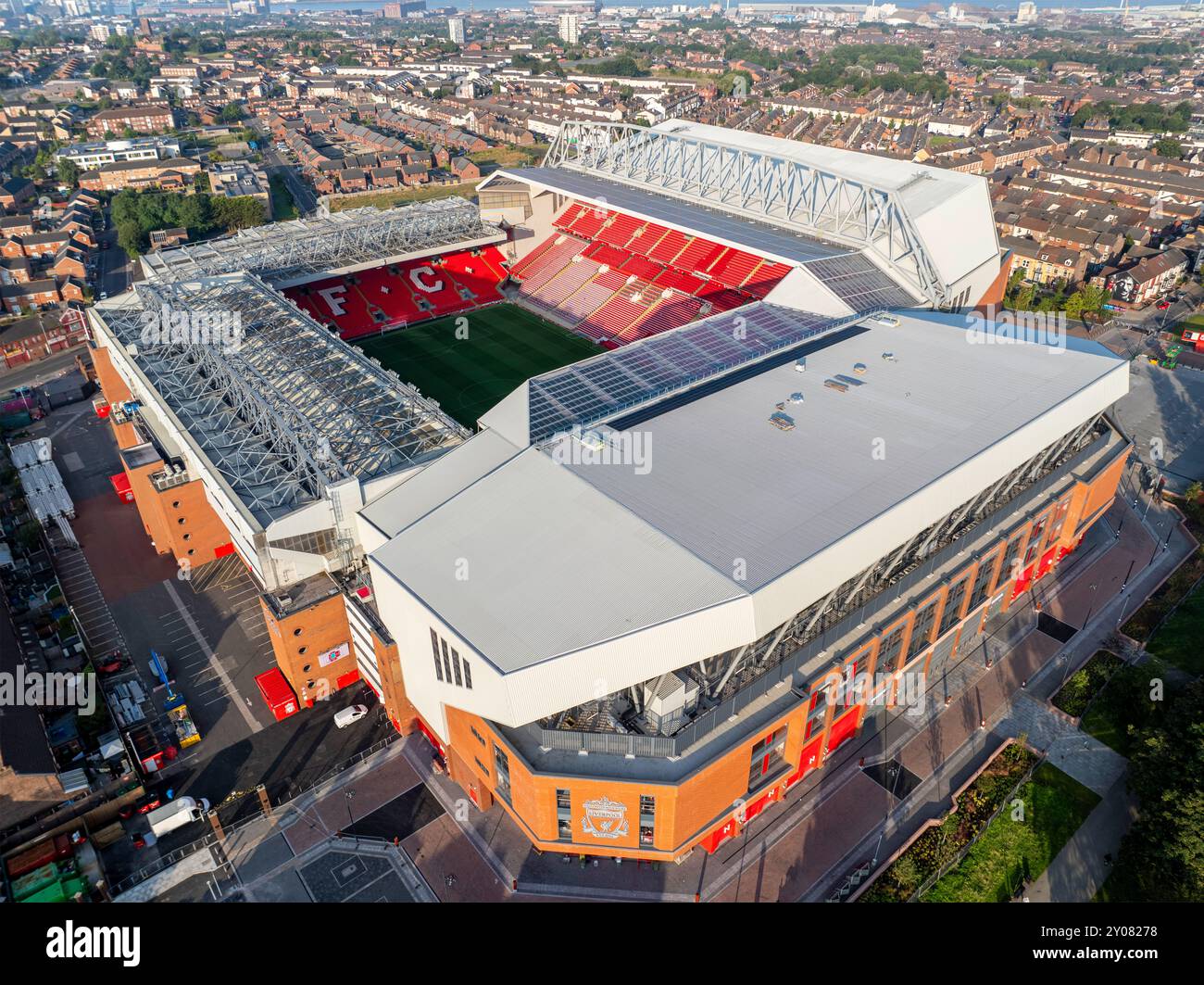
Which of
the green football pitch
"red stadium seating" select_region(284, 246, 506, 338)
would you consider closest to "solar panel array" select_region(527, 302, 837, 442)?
the green football pitch

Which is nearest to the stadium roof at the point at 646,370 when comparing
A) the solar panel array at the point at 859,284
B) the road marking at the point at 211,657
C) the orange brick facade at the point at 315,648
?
the solar panel array at the point at 859,284

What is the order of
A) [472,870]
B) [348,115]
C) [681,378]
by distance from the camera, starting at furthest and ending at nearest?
1. [348,115]
2. [681,378]
3. [472,870]

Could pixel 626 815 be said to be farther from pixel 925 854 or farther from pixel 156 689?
pixel 156 689

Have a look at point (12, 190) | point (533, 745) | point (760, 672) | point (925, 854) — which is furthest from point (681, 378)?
point (12, 190)

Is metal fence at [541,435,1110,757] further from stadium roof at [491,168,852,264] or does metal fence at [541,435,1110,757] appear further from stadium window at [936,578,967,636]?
stadium roof at [491,168,852,264]

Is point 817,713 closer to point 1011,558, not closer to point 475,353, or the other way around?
point 1011,558

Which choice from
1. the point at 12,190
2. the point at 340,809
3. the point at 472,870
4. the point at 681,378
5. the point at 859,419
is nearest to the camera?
the point at 472,870
